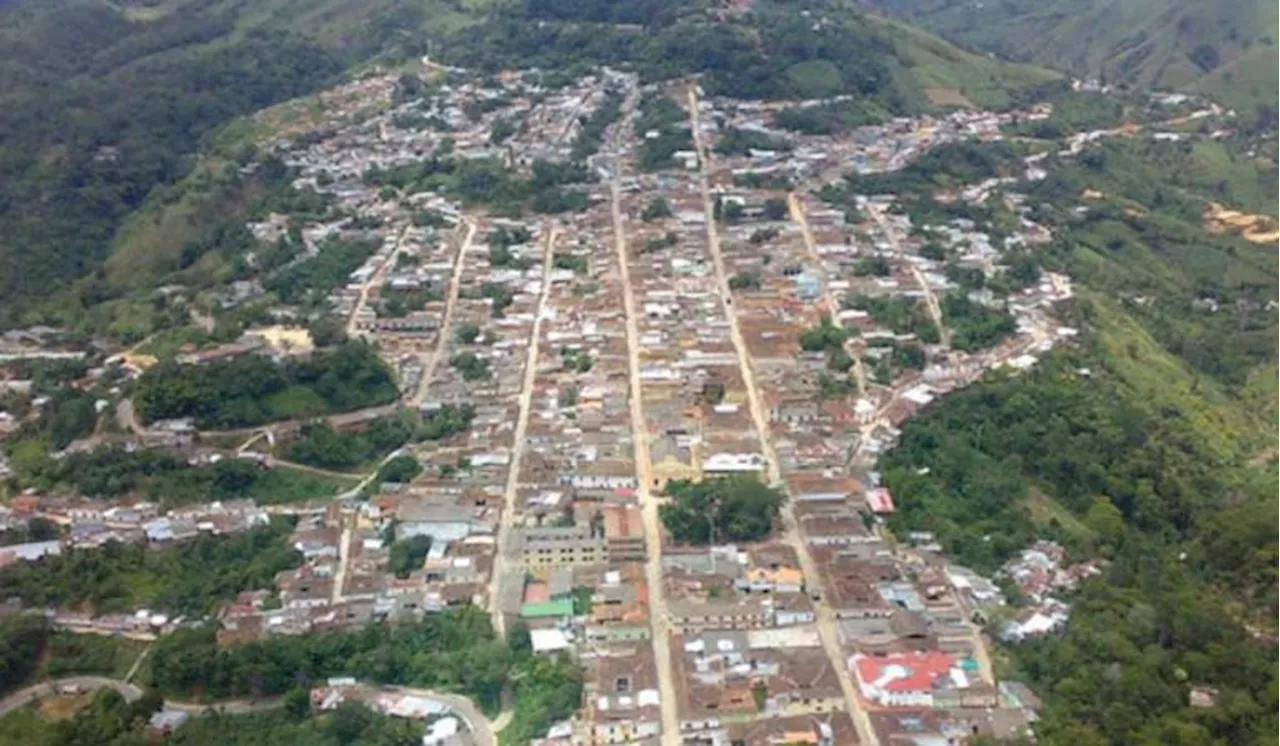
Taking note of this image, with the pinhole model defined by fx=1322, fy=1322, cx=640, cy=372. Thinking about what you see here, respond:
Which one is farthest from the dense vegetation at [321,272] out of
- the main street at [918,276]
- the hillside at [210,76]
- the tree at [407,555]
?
the main street at [918,276]

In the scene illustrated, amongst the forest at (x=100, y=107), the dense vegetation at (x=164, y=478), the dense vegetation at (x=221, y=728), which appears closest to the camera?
the dense vegetation at (x=221, y=728)

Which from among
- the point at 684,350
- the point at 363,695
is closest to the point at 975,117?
the point at 684,350

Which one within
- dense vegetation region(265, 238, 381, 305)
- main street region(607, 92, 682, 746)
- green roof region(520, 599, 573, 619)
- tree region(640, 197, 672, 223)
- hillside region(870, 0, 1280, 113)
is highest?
dense vegetation region(265, 238, 381, 305)

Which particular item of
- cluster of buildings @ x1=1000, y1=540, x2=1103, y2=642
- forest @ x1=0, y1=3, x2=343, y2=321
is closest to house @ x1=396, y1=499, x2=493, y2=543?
cluster of buildings @ x1=1000, y1=540, x2=1103, y2=642

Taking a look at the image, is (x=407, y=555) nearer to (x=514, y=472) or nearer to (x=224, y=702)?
(x=514, y=472)

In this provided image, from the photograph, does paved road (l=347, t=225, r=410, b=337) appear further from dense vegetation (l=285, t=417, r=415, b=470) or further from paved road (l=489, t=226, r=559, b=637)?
dense vegetation (l=285, t=417, r=415, b=470)

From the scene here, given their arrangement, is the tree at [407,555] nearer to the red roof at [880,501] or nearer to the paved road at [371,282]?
the red roof at [880,501]

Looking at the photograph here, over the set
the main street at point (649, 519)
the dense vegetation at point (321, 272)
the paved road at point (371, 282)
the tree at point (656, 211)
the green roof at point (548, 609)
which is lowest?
the main street at point (649, 519)
